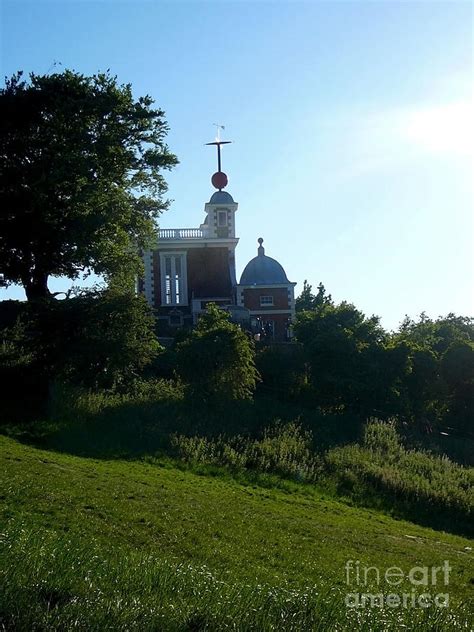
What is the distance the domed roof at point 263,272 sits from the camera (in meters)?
47.3

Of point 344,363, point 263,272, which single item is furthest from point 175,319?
point 344,363

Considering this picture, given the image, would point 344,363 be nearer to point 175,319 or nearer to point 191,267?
point 175,319

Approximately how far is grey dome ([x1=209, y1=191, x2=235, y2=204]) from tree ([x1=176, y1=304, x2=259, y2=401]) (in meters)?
23.0

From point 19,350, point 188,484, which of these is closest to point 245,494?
point 188,484

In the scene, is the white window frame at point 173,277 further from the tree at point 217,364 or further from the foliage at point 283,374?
the tree at point 217,364

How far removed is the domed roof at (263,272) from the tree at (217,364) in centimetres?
1805

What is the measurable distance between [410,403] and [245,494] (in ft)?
50.6

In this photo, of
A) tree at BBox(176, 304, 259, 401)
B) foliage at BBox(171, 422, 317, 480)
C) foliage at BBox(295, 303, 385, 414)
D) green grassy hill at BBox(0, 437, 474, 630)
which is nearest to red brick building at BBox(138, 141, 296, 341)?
foliage at BBox(295, 303, 385, 414)

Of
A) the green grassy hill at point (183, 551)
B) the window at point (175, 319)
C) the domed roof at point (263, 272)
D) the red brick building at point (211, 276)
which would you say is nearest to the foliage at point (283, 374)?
the green grassy hill at point (183, 551)

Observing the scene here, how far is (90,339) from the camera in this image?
26531 millimetres

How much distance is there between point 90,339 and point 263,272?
2258 centimetres

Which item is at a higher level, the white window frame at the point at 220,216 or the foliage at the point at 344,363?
the white window frame at the point at 220,216

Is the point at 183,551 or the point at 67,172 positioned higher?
the point at 67,172

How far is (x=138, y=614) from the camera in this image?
660 centimetres
